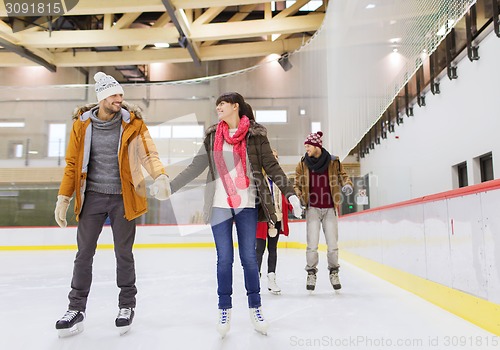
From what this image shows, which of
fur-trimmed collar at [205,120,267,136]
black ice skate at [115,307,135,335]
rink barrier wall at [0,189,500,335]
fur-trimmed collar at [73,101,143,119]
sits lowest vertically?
black ice skate at [115,307,135,335]

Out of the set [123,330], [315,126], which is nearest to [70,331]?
[123,330]

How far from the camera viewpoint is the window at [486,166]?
17.9 ft

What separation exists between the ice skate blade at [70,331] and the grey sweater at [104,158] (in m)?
0.72

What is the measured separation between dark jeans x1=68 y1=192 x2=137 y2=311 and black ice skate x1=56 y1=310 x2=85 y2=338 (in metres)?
0.04

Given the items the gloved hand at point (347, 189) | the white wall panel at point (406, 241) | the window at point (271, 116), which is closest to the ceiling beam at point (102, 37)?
the window at point (271, 116)

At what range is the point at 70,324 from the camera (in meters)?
2.19

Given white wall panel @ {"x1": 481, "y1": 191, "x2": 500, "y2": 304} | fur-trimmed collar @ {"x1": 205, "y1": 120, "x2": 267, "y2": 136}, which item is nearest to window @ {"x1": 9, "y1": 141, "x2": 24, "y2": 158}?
fur-trimmed collar @ {"x1": 205, "y1": 120, "x2": 267, "y2": 136}

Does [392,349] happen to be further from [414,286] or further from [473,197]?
[414,286]

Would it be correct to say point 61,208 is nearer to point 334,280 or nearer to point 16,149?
point 334,280

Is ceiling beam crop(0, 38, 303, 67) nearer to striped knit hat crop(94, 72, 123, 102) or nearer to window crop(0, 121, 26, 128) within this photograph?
window crop(0, 121, 26, 128)

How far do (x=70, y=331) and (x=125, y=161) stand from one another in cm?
92

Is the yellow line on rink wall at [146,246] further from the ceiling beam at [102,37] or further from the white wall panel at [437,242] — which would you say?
the white wall panel at [437,242]

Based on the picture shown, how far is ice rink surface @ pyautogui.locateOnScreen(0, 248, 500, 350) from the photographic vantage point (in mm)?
2123

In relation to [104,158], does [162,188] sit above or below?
below
